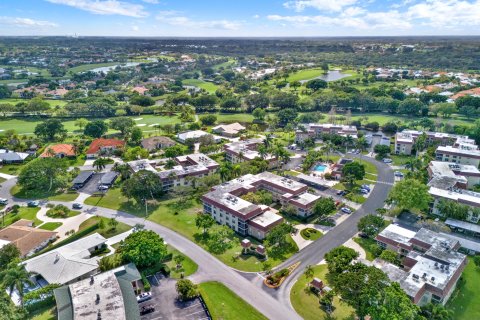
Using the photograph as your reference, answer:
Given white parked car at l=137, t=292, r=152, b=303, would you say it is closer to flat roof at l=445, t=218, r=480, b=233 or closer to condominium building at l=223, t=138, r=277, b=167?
condominium building at l=223, t=138, r=277, b=167

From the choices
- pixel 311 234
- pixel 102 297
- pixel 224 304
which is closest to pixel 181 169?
pixel 311 234

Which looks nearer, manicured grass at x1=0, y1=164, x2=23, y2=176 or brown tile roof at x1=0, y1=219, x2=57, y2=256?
brown tile roof at x1=0, y1=219, x2=57, y2=256

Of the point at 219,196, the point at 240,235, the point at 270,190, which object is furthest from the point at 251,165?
the point at 240,235

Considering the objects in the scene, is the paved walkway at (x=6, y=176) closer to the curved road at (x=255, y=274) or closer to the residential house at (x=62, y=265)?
the curved road at (x=255, y=274)

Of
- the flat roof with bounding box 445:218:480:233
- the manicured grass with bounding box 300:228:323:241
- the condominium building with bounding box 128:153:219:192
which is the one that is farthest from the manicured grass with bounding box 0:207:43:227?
the flat roof with bounding box 445:218:480:233

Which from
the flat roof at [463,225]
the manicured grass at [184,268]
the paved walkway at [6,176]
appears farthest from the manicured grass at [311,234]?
the paved walkway at [6,176]

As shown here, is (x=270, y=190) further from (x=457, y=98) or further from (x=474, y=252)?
(x=457, y=98)

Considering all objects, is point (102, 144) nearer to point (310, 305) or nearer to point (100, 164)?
point (100, 164)
